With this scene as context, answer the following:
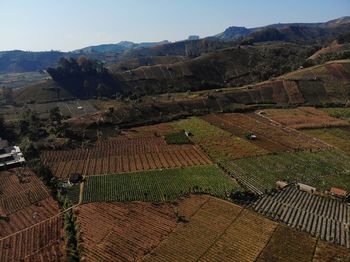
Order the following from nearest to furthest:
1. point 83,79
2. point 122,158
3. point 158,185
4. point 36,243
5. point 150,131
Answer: point 36,243 < point 158,185 < point 122,158 < point 150,131 < point 83,79

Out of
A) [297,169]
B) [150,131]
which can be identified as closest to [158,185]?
[297,169]

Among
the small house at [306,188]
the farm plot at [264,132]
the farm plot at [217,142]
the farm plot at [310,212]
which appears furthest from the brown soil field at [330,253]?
the farm plot at [264,132]

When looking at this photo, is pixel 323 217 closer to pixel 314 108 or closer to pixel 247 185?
pixel 247 185

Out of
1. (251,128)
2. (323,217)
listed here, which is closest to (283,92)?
(251,128)

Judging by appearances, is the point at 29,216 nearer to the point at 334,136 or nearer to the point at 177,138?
the point at 177,138

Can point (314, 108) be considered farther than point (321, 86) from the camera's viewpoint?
No

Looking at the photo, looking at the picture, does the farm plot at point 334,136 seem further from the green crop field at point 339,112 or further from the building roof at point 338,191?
the building roof at point 338,191
